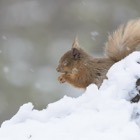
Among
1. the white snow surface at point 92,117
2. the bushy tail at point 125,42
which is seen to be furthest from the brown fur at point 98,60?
the white snow surface at point 92,117

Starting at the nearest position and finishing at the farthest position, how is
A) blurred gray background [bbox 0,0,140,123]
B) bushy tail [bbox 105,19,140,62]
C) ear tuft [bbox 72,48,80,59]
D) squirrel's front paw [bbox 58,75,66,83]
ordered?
bushy tail [bbox 105,19,140,62] → squirrel's front paw [bbox 58,75,66,83] → ear tuft [bbox 72,48,80,59] → blurred gray background [bbox 0,0,140,123]

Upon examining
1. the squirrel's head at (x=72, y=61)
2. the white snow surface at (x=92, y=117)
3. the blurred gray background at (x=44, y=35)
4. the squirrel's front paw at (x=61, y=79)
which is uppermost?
the blurred gray background at (x=44, y=35)

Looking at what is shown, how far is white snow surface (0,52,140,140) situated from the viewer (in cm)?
307

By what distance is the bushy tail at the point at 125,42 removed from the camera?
16.3 feet

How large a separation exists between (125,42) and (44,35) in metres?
8.60

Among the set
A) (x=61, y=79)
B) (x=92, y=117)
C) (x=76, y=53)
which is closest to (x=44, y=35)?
(x=76, y=53)

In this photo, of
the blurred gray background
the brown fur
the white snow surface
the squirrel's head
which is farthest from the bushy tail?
the blurred gray background

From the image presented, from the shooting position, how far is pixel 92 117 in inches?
126

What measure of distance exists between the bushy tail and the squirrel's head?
28 cm

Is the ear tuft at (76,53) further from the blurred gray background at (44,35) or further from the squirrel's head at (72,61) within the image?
the blurred gray background at (44,35)

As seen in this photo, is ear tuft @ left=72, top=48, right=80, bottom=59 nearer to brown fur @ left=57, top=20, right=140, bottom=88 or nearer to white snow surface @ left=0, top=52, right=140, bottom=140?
brown fur @ left=57, top=20, right=140, bottom=88

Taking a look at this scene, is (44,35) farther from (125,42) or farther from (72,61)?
(125,42)

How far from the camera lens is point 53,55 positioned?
41.7 feet

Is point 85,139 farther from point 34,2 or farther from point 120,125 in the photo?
point 34,2
